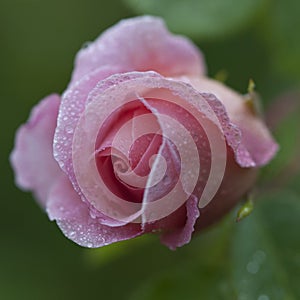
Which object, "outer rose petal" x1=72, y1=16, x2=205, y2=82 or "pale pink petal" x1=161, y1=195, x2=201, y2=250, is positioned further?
"outer rose petal" x1=72, y1=16, x2=205, y2=82

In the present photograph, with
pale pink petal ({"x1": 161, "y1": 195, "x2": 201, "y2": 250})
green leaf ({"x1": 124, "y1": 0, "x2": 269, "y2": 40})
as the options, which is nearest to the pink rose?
pale pink petal ({"x1": 161, "y1": 195, "x2": 201, "y2": 250})

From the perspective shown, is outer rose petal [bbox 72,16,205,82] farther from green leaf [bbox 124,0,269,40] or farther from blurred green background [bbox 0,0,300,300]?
green leaf [bbox 124,0,269,40]

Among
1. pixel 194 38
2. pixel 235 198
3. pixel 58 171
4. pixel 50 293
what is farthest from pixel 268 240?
pixel 50 293

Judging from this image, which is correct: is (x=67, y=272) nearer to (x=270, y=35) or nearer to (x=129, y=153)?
(x=270, y=35)

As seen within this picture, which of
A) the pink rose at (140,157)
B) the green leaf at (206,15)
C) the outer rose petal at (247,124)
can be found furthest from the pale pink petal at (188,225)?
the green leaf at (206,15)

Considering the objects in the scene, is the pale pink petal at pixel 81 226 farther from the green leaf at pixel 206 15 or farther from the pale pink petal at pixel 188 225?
the green leaf at pixel 206 15

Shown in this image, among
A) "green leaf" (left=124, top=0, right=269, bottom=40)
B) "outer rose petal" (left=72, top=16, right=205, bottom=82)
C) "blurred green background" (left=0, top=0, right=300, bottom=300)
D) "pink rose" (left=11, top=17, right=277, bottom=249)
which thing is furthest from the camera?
"green leaf" (left=124, top=0, right=269, bottom=40)

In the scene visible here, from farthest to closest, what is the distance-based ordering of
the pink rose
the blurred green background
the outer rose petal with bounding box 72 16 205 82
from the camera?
the blurred green background
the outer rose petal with bounding box 72 16 205 82
the pink rose
